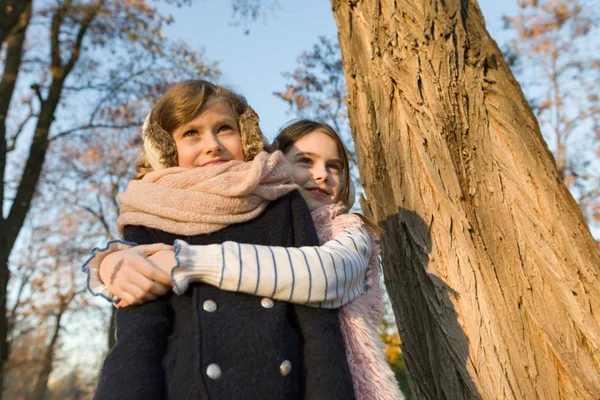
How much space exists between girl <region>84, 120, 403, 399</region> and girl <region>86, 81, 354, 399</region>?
6 cm

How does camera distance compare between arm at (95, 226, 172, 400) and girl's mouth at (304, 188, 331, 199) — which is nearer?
arm at (95, 226, 172, 400)

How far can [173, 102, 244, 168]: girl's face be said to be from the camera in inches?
73.2

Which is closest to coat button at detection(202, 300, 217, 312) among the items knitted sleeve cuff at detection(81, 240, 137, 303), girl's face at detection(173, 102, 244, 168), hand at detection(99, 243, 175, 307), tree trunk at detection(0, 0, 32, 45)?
hand at detection(99, 243, 175, 307)

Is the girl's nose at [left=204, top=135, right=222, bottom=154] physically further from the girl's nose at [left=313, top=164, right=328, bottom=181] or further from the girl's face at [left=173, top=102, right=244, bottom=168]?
the girl's nose at [left=313, top=164, right=328, bottom=181]

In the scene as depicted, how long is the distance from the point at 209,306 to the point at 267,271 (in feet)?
0.59

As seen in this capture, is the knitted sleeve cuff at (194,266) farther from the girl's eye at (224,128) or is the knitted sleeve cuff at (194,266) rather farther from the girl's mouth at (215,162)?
the girl's eye at (224,128)

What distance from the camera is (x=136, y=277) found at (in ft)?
4.89

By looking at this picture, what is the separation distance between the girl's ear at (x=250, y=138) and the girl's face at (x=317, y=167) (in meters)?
0.27

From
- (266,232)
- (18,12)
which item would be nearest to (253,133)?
(266,232)

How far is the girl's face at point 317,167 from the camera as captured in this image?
7.11ft

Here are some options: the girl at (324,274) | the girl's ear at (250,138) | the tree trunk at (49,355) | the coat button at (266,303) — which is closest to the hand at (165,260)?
the girl at (324,274)

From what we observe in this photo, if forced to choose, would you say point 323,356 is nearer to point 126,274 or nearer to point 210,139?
point 126,274

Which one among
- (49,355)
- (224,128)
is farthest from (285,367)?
(49,355)

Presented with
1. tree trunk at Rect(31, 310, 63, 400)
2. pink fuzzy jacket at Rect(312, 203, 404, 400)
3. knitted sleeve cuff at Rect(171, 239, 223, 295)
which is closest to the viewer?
knitted sleeve cuff at Rect(171, 239, 223, 295)
